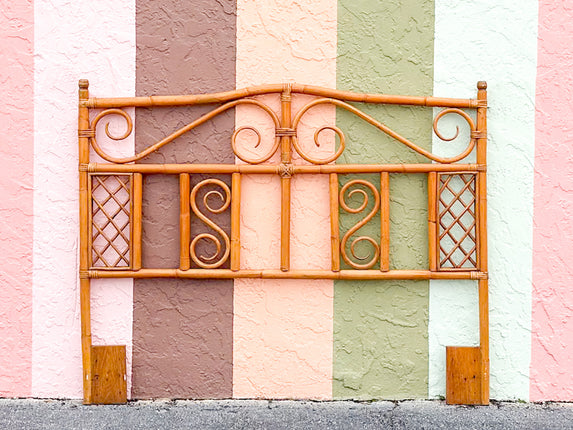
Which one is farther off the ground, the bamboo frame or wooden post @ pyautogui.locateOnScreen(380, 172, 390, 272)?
wooden post @ pyautogui.locateOnScreen(380, 172, 390, 272)

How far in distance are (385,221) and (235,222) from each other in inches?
21.0

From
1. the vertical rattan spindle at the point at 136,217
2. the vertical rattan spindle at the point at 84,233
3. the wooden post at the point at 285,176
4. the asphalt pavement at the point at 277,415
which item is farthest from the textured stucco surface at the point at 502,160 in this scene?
the vertical rattan spindle at the point at 84,233

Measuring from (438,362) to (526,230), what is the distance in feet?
1.90

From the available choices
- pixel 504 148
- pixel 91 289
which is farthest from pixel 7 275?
pixel 504 148

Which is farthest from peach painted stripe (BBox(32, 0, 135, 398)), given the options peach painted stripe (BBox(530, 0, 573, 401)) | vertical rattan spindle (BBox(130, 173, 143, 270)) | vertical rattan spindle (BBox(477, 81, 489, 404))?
peach painted stripe (BBox(530, 0, 573, 401))

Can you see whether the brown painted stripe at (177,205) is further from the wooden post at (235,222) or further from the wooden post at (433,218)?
the wooden post at (433,218)

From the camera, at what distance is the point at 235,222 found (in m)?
2.01

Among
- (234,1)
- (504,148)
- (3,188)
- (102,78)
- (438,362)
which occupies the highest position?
(234,1)

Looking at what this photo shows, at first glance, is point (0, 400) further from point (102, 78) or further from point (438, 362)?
point (438, 362)

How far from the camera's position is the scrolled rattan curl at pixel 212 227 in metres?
2.01

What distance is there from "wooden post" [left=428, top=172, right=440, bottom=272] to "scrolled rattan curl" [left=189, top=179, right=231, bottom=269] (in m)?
0.71

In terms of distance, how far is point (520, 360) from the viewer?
2.07 metres

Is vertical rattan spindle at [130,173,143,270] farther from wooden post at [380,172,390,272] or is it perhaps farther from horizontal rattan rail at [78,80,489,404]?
wooden post at [380,172,390,272]

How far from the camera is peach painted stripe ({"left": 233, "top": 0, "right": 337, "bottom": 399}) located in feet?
6.69
